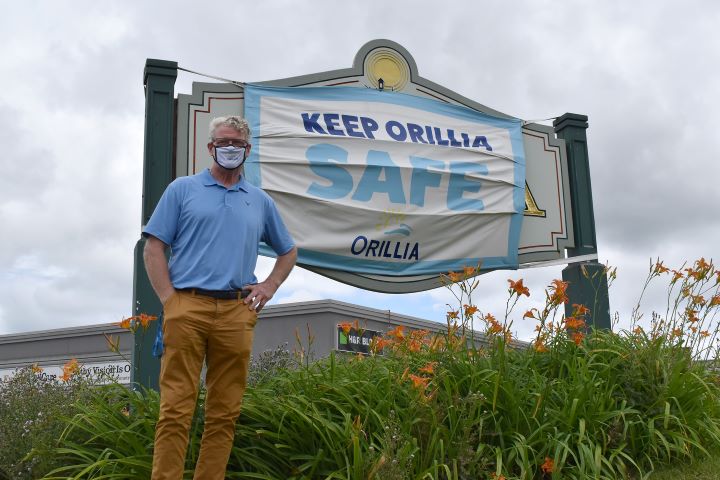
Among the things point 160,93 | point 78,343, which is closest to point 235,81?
point 160,93

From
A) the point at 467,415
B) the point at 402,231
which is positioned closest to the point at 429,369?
the point at 467,415

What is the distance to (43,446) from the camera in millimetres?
4465

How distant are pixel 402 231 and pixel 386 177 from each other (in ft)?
1.99

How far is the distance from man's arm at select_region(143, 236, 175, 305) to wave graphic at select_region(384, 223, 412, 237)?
4.28 m

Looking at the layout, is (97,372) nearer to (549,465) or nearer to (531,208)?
(549,465)

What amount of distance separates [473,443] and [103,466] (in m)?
2.18

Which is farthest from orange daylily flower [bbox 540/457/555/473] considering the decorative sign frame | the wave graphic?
the wave graphic

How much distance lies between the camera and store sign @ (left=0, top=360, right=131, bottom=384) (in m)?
5.29

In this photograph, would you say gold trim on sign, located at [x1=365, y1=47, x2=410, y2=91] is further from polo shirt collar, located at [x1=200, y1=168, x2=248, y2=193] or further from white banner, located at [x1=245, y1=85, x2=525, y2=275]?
polo shirt collar, located at [x1=200, y1=168, x2=248, y2=193]

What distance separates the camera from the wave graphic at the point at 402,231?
310 inches

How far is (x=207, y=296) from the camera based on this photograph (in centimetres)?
375

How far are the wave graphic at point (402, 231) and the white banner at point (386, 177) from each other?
0.04 feet

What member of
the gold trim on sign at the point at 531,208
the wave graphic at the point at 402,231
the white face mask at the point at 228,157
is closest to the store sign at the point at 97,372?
the white face mask at the point at 228,157

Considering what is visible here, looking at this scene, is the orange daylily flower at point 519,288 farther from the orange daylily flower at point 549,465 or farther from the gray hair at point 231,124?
the gray hair at point 231,124
